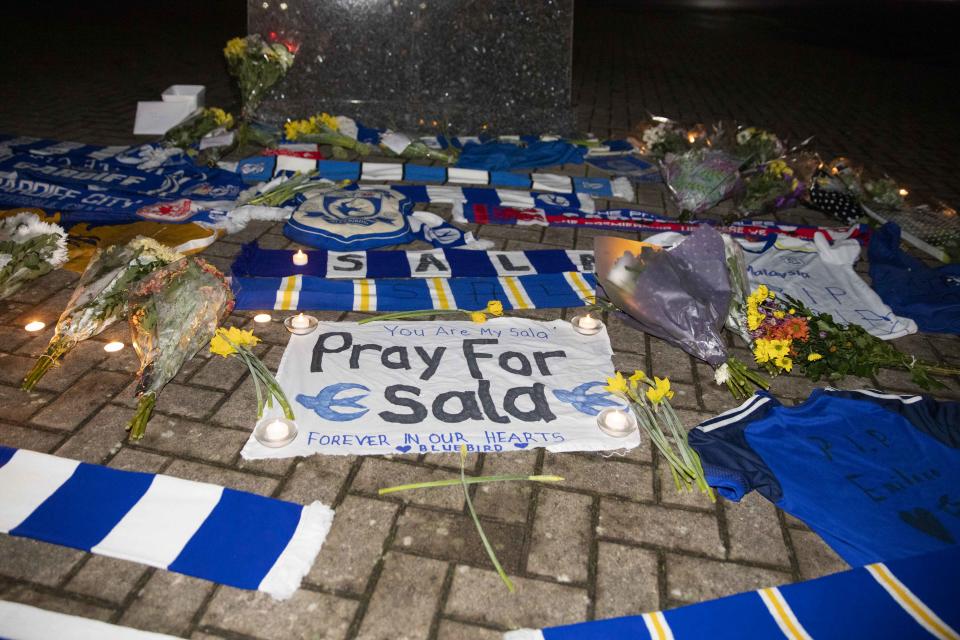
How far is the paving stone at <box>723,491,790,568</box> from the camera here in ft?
8.08

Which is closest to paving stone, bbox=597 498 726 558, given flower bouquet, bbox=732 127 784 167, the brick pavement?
the brick pavement

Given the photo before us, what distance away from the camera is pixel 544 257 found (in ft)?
14.6

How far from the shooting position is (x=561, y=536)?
2482mm

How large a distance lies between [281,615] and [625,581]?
46.7 inches

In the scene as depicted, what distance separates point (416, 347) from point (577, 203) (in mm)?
2569

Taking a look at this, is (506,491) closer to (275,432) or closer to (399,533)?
(399,533)

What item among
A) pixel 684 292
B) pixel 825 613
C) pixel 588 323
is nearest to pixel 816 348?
pixel 684 292

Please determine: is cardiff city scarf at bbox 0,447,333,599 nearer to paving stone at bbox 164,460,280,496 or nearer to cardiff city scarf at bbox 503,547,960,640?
paving stone at bbox 164,460,280,496

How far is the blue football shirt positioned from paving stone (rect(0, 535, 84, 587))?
2.43m

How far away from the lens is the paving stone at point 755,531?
246 centimetres

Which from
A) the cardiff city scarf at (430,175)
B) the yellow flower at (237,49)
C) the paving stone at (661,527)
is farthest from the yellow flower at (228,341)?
the yellow flower at (237,49)

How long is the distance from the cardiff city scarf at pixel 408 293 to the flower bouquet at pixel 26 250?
3.46 ft

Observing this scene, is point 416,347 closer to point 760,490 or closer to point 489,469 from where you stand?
point 489,469

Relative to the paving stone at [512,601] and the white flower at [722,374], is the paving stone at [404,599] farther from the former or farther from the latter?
the white flower at [722,374]
